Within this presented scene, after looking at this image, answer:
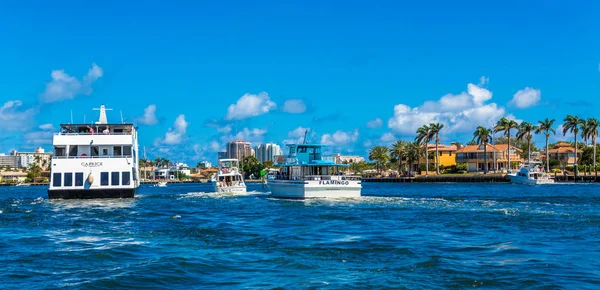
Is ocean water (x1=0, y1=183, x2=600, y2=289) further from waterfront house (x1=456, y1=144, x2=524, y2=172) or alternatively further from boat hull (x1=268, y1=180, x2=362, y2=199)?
waterfront house (x1=456, y1=144, x2=524, y2=172)

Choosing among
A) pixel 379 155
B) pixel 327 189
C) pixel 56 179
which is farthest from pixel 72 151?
pixel 379 155

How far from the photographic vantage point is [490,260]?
17766 millimetres

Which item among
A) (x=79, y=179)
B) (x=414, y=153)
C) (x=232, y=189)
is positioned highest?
(x=414, y=153)

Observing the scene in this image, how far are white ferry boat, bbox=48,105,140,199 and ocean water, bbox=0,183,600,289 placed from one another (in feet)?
48.4

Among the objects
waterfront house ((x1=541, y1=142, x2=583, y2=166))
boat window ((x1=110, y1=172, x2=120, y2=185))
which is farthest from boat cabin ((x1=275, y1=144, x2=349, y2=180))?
waterfront house ((x1=541, y1=142, x2=583, y2=166))

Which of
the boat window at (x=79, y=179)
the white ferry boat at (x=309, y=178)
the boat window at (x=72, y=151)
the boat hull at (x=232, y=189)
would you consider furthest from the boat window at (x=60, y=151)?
the boat hull at (x=232, y=189)

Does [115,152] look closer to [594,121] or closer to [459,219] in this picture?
[459,219]

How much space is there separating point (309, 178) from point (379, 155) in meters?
143

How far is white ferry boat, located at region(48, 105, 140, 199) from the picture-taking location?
49031 mm

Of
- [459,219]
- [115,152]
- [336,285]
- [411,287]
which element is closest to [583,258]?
[411,287]

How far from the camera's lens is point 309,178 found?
1969 inches

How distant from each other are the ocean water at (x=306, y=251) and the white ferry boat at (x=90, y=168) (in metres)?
14.8

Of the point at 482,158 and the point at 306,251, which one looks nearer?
the point at 306,251

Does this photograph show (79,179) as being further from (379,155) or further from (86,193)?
(379,155)
